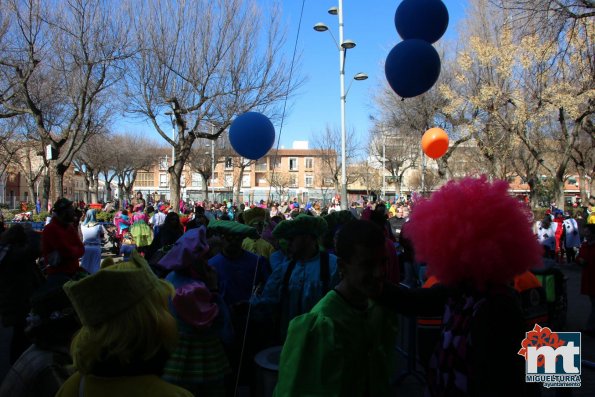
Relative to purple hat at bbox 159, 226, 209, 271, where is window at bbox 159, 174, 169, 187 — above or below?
above

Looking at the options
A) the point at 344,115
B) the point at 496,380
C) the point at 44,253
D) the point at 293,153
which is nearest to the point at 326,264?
the point at 496,380

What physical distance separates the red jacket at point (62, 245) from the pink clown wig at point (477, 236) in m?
4.73

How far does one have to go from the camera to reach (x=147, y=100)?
17.5 meters

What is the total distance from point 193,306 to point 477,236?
171 cm

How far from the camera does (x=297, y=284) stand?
3.33m

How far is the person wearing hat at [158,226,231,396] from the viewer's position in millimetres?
2721

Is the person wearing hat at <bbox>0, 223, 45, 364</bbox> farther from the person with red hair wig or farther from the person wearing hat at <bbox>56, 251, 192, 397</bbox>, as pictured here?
the person with red hair wig

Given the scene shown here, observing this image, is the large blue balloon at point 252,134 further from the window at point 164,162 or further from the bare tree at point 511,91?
the window at point 164,162

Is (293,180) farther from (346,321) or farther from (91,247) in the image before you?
(346,321)

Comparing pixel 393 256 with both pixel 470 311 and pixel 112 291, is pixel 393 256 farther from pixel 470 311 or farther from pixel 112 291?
pixel 112 291

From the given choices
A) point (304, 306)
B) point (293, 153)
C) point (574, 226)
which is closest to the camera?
point (304, 306)

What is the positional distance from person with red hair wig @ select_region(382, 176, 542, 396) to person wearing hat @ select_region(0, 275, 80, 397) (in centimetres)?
146

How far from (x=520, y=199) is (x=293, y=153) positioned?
70678 millimetres

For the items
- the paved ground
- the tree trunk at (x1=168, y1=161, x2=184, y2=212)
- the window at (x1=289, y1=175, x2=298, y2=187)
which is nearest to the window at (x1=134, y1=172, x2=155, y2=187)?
the window at (x1=289, y1=175, x2=298, y2=187)
